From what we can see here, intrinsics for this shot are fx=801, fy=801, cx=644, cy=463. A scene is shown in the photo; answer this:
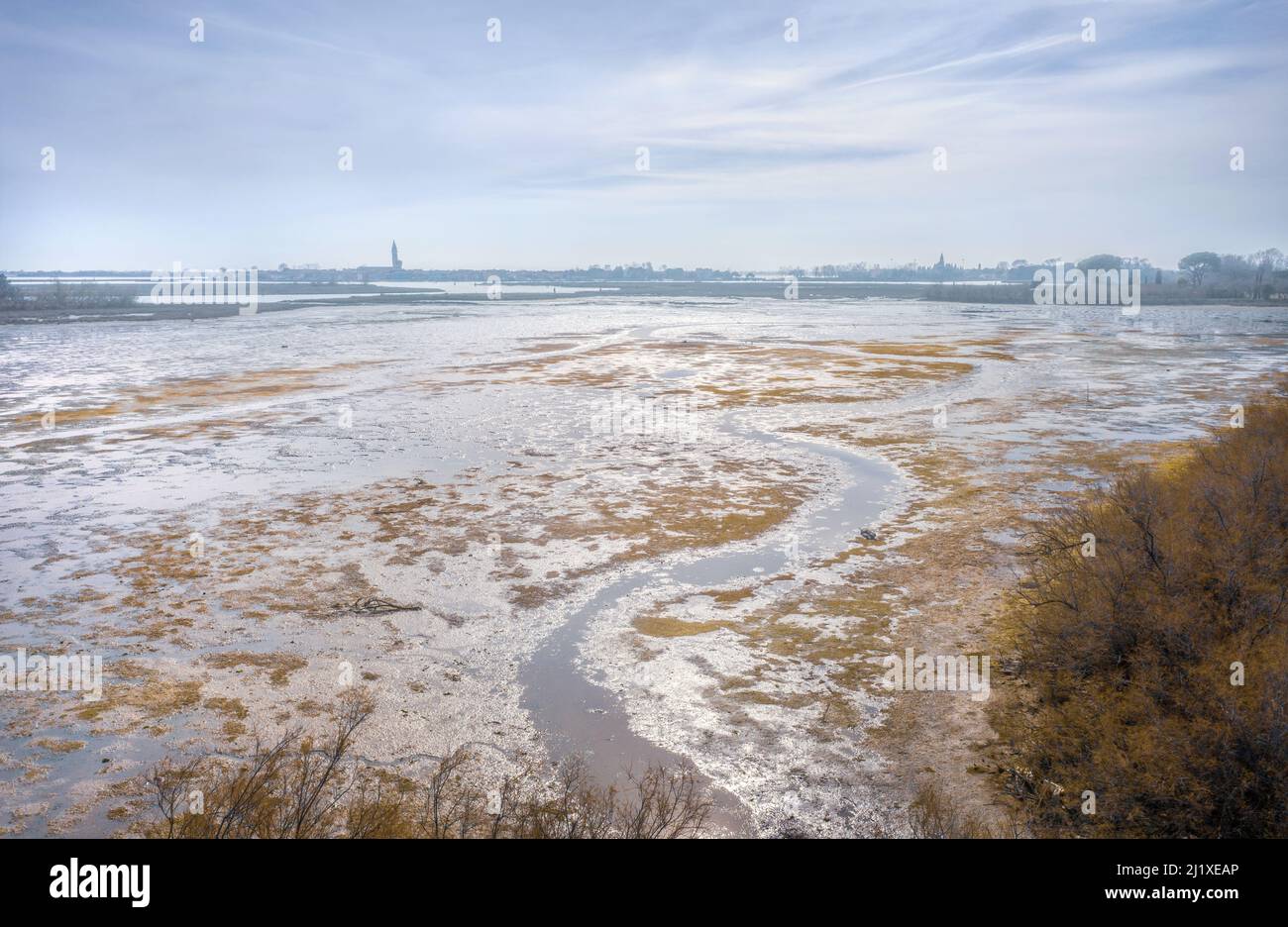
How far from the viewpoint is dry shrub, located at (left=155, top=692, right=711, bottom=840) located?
6.78 meters

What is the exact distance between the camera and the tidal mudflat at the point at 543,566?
8.75 metres

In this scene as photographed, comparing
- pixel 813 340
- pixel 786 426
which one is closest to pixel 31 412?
pixel 786 426

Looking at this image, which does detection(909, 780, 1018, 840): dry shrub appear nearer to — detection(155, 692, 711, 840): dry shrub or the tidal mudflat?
the tidal mudflat

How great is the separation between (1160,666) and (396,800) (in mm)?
7930

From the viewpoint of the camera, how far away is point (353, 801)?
757cm

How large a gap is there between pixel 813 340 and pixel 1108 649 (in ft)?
169

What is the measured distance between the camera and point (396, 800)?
768 centimetres

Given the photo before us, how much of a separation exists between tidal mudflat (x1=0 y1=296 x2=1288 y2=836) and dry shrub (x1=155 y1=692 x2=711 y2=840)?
1.09ft

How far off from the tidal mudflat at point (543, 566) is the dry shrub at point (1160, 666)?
0.86 metres

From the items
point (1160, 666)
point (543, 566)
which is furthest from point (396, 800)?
point (1160, 666)

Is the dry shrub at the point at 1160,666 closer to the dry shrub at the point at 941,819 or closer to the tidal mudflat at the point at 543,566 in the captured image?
the dry shrub at the point at 941,819

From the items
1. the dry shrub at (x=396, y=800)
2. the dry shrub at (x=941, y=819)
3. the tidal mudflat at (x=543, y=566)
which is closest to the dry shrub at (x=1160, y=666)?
the dry shrub at (x=941, y=819)

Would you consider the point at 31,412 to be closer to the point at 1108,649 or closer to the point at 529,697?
the point at 529,697

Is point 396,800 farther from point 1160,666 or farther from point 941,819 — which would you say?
point 1160,666
